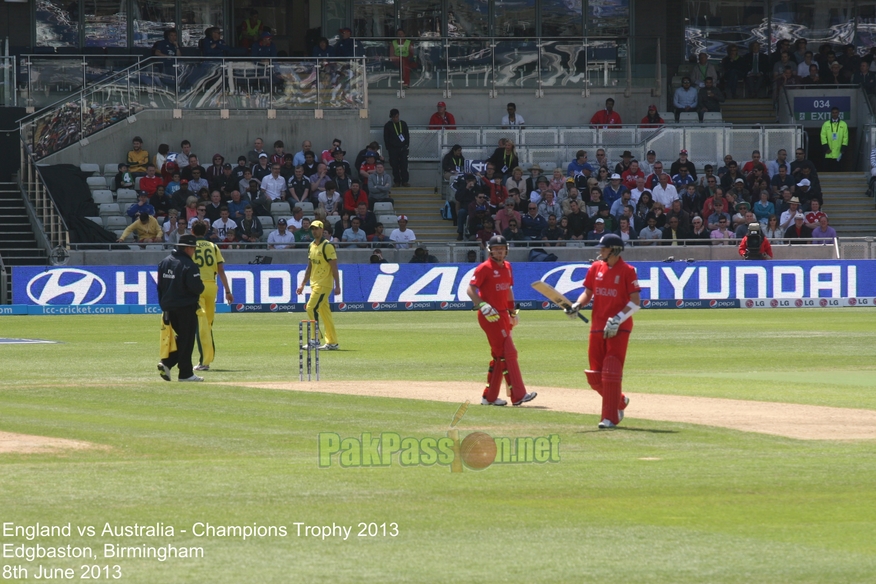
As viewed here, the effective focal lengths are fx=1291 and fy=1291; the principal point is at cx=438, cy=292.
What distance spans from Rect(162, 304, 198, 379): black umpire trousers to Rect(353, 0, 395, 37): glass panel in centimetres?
2819

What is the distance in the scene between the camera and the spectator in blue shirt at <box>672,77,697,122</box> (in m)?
42.3

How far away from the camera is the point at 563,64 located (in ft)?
141

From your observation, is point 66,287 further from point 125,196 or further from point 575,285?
point 575,285

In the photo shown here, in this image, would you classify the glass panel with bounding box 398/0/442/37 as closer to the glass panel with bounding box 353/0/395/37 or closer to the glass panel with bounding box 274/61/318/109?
the glass panel with bounding box 353/0/395/37

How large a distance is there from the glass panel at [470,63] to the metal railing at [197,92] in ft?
14.7

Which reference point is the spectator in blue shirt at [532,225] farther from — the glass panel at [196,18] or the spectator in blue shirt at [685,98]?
the glass panel at [196,18]

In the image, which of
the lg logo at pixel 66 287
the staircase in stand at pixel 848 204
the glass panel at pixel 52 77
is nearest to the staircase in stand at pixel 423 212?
the lg logo at pixel 66 287

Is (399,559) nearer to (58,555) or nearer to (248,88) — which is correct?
(58,555)

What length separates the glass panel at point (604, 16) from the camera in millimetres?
45000

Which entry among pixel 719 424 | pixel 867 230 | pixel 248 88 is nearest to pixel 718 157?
pixel 867 230

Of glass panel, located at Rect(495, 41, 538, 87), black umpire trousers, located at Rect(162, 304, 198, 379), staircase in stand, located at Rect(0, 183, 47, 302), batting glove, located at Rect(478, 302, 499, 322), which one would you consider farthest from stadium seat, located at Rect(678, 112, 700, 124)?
batting glove, located at Rect(478, 302, 499, 322)

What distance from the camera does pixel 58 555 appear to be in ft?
25.5

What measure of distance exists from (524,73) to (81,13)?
1477 cm

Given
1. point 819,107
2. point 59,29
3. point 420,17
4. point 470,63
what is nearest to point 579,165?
point 470,63
